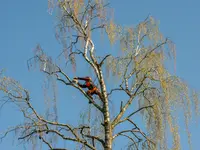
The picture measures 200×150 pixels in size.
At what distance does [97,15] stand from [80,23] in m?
0.41

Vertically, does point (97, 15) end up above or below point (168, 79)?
above

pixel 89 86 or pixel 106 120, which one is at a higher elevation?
pixel 89 86

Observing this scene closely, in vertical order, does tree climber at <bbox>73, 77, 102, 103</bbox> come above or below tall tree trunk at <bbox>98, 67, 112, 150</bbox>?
above

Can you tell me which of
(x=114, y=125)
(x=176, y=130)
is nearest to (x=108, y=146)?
(x=114, y=125)

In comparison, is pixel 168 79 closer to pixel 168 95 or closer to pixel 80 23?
pixel 168 95

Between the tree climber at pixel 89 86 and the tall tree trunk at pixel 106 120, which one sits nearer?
the tall tree trunk at pixel 106 120

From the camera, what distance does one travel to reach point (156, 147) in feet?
37.6

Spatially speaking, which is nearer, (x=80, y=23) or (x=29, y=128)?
(x=29, y=128)

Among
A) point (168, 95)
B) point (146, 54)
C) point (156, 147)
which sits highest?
point (146, 54)

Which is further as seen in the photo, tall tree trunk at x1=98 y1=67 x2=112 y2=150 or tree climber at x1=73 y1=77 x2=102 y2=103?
tree climber at x1=73 y1=77 x2=102 y2=103

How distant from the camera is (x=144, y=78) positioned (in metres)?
12.3

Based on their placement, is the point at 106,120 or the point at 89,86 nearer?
the point at 106,120

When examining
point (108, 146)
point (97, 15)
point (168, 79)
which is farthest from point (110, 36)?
point (108, 146)

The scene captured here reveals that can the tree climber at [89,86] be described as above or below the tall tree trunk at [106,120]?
above
